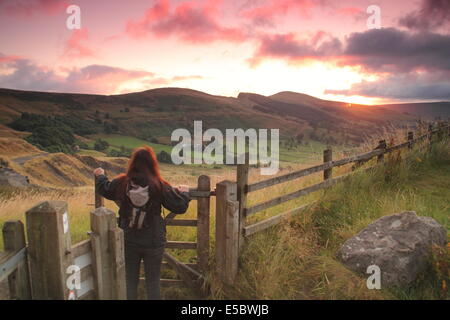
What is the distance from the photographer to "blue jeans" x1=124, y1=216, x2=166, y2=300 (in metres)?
3.76

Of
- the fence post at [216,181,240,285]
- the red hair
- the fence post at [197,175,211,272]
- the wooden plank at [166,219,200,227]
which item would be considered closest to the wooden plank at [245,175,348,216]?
the fence post at [216,181,240,285]

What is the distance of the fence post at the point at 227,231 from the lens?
15.2ft

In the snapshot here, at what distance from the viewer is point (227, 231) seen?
4.65 meters

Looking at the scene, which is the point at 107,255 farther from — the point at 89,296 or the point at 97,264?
the point at 89,296

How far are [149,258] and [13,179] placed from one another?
19055mm

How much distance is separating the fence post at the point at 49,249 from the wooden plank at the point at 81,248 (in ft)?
0.27

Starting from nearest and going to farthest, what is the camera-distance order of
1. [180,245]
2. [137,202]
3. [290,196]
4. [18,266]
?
1. [18,266]
2. [137,202]
3. [180,245]
4. [290,196]

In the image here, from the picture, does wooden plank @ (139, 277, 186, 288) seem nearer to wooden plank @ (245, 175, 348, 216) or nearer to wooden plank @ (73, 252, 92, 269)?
wooden plank @ (245, 175, 348, 216)

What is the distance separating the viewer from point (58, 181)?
138 feet

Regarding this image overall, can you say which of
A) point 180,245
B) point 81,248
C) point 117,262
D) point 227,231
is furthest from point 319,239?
point 81,248

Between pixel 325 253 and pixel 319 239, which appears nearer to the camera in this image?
pixel 325 253

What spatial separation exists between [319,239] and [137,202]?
148 inches

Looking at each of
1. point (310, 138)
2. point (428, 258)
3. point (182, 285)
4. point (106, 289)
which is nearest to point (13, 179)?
point (182, 285)
